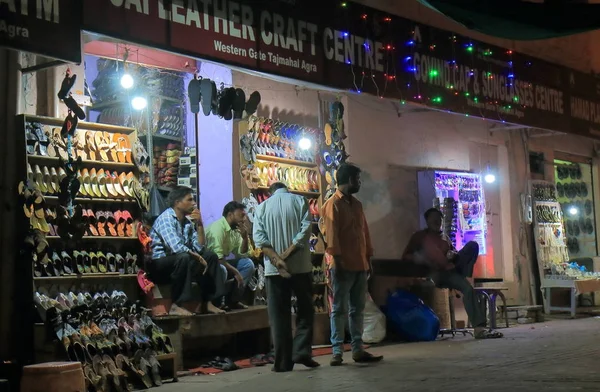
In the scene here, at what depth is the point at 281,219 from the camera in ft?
29.0

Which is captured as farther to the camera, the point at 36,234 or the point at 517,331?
the point at 517,331

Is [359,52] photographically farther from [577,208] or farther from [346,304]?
[577,208]

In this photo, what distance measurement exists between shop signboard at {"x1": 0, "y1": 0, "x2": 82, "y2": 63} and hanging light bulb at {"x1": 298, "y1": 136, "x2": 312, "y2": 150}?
4.96 meters

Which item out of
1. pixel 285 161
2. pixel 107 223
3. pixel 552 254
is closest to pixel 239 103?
pixel 285 161

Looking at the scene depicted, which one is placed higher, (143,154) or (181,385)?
(143,154)

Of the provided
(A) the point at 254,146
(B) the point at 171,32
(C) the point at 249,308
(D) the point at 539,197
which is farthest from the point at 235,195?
(D) the point at 539,197

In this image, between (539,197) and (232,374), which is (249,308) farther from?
(539,197)

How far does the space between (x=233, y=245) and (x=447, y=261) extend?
317 centimetres

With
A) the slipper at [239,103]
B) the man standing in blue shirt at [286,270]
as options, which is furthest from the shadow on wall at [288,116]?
the man standing in blue shirt at [286,270]

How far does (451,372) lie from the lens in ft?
26.3

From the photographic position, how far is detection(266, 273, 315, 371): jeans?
859cm

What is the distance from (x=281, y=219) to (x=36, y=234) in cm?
240

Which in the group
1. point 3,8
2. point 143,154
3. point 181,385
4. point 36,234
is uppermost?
point 3,8

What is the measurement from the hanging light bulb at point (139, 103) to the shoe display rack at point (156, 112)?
0.20 ft
